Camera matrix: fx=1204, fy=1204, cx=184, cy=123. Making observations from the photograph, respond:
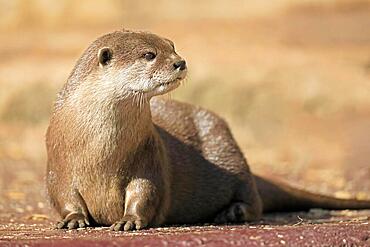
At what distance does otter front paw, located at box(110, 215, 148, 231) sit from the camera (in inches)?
190

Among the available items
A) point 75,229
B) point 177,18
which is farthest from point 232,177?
point 177,18

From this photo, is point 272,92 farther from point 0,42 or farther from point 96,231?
point 96,231

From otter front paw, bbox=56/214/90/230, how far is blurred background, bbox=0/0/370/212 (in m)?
3.26

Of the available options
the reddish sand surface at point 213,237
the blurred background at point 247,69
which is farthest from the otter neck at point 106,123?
the blurred background at point 247,69

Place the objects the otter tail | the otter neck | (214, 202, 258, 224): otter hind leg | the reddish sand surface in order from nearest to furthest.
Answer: the reddish sand surface < the otter neck < (214, 202, 258, 224): otter hind leg < the otter tail

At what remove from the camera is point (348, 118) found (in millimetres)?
10406

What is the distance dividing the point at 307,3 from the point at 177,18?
1.32 m

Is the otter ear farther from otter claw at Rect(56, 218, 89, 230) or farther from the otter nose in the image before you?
otter claw at Rect(56, 218, 89, 230)

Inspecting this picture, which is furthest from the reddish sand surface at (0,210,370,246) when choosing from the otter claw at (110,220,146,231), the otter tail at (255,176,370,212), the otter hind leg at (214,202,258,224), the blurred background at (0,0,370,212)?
the blurred background at (0,0,370,212)

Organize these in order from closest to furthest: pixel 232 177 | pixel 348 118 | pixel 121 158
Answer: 1. pixel 121 158
2. pixel 232 177
3. pixel 348 118

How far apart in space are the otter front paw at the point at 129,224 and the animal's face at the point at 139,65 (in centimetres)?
52

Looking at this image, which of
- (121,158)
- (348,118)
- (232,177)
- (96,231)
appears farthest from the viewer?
(348,118)

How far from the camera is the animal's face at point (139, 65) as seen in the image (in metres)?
4.99

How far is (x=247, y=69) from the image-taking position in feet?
35.3
